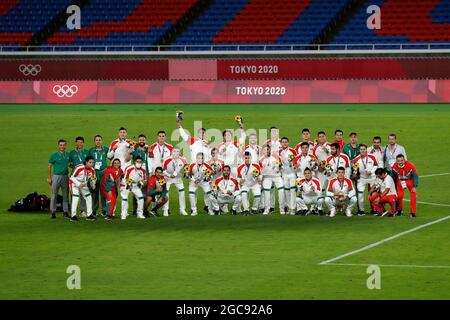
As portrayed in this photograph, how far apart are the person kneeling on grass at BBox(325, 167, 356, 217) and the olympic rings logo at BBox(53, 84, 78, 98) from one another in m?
24.8

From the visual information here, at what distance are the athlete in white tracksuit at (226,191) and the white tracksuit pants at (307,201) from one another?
1726 millimetres

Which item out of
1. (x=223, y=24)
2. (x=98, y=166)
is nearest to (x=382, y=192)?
(x=98, y=166)

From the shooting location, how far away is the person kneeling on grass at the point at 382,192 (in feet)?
96.3

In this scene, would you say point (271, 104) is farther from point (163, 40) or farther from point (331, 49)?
point (163, 40)

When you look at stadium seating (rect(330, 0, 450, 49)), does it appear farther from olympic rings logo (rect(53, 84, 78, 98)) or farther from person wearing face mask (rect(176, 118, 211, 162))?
person wearing face mask (rect(176, 118, 211, 162))

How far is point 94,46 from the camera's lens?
5544cm

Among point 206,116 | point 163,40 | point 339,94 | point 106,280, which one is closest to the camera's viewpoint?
point 106,280

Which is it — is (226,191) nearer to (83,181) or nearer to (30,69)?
(83,181)

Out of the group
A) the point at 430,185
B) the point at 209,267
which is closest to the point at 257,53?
the point at 430,185

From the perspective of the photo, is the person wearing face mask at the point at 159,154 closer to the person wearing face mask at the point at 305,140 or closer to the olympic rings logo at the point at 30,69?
the person wearing face mask at the point at 305,140

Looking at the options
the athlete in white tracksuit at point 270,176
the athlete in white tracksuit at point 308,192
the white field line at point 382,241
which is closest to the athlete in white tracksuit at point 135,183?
the athlete in white tracksuit at point 270,176

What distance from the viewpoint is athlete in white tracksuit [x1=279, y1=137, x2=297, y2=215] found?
101 ft

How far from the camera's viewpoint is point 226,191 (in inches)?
1188

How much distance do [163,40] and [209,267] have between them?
38547 millimetres
